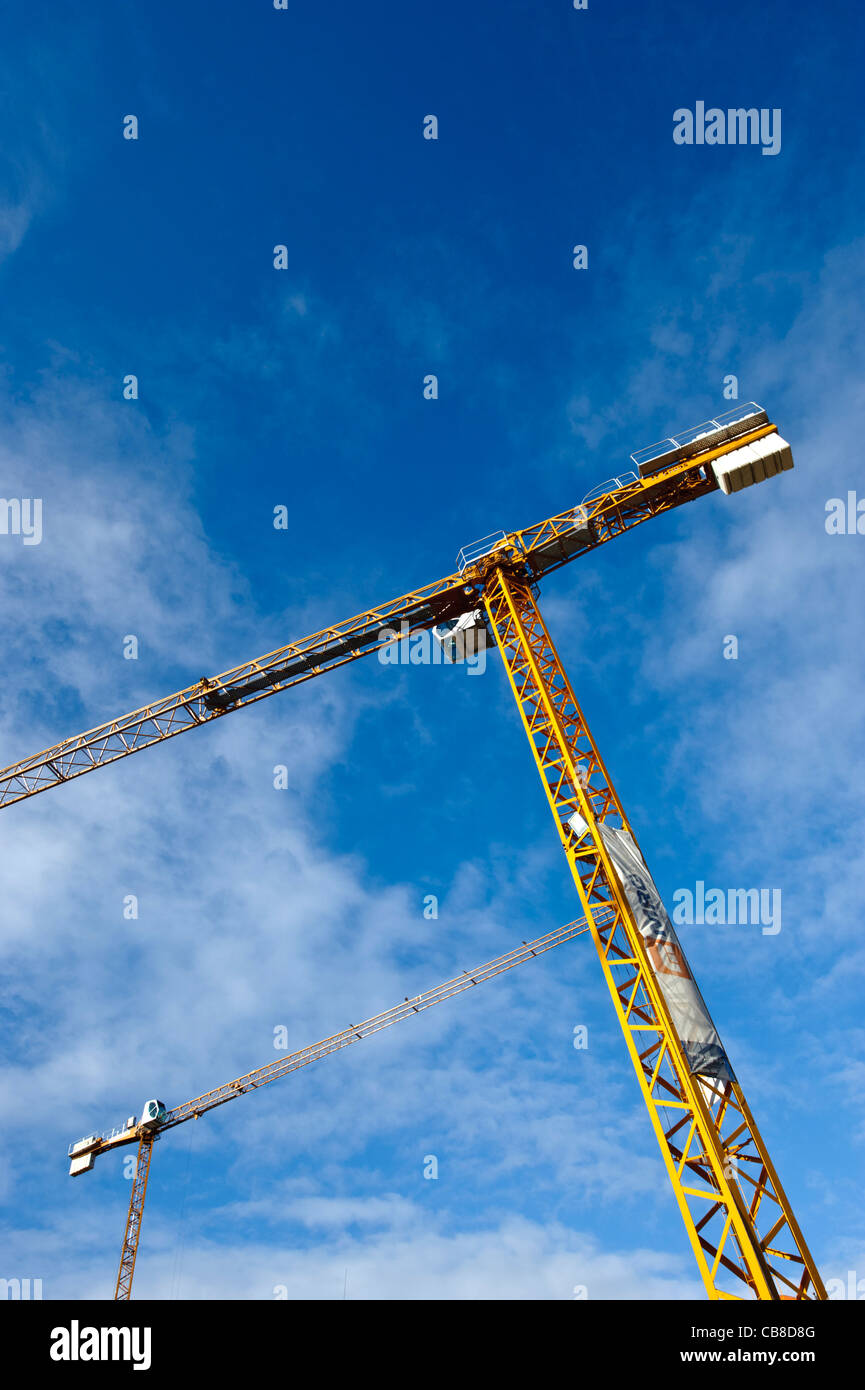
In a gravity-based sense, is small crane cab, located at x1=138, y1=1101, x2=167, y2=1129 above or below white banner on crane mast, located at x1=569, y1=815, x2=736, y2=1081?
above

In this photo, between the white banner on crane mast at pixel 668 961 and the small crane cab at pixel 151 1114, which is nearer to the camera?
the white banner on crane mast at pixel 668 961

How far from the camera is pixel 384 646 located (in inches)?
1369

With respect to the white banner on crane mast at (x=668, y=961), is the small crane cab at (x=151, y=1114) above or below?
above

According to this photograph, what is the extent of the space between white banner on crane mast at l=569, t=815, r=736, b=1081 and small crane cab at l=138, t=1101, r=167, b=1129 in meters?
55.2

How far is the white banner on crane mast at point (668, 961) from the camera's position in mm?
19453

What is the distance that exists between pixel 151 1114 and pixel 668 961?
57.0 m

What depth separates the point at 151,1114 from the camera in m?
64.6

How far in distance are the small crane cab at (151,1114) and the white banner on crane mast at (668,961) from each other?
55159 millimetres

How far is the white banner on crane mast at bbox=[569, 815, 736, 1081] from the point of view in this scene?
19453 mm

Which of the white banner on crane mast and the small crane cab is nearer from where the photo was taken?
the white banner on crane mast
